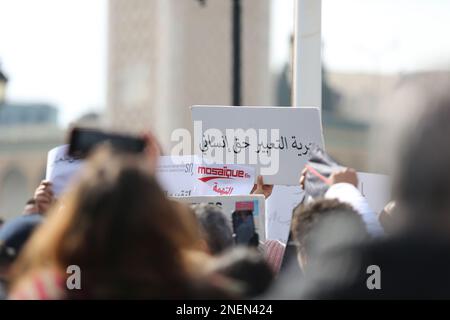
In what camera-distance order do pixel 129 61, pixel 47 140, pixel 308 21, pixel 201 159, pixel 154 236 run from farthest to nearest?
pixel 47 140
pixel 129 61
pixel 308 21
pixel 201 159
pixel 154 236

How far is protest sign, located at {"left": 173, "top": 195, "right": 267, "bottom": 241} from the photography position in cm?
440

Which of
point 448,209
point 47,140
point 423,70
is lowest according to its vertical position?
point 47,140

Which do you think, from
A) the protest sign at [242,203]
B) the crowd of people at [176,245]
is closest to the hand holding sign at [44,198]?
the protest sign at [242,203]

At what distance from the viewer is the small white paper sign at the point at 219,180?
16.5 feet

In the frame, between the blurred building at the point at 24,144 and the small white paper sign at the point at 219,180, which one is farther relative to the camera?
the blurred building at the point at 24,144

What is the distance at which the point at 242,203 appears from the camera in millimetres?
4473

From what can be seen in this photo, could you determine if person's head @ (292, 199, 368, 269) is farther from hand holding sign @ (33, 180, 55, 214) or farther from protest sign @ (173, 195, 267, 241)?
hand holding sign @ (33, 180, 55, 214)

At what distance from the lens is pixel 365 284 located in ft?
8.94

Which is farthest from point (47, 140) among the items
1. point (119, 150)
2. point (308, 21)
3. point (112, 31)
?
point (119, 150)

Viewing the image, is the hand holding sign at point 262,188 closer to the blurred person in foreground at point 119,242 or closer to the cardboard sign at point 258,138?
the cardboard sign at point 258,138

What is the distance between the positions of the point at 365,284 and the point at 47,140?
33666mm

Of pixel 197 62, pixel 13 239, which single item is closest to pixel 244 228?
pixel 13 239

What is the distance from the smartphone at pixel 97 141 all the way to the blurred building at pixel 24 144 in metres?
31.3
